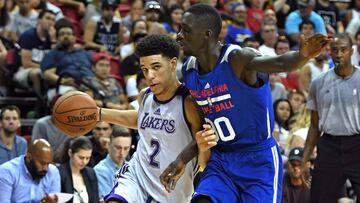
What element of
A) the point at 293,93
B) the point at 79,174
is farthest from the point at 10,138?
the point at 293,93

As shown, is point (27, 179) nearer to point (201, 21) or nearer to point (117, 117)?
point (117, 117)

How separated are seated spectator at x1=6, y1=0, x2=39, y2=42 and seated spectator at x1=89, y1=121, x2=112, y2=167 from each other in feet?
9.84

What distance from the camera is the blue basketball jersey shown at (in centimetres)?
545

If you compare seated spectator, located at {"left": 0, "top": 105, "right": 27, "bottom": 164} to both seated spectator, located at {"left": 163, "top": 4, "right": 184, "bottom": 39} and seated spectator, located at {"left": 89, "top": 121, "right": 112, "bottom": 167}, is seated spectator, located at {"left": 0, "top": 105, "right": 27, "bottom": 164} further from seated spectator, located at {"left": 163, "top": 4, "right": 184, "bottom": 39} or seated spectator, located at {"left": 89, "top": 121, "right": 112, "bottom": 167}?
seated spectator, located at {"left": 163, "top": 4, "right": 184, "bottom": 39}

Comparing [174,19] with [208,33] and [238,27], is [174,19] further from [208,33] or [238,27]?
[208,33]

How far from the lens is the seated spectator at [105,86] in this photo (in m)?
10.6

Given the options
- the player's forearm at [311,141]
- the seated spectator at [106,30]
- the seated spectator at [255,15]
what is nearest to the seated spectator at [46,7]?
the seated spectator at [106,30]

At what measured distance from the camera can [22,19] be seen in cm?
1204

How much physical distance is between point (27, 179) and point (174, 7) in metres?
5.49

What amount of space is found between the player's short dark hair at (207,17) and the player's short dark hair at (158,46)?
1.26ft

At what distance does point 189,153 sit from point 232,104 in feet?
1.55

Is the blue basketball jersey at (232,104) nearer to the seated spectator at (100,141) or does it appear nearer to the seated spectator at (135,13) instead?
the seated spectator at (100,141)

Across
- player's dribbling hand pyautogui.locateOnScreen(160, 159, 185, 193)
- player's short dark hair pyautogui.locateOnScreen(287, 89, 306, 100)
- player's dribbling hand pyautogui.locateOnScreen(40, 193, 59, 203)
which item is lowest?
Result: player's dribbling hand pyautogui.locateOnScreen(40, 193, 59, 203)

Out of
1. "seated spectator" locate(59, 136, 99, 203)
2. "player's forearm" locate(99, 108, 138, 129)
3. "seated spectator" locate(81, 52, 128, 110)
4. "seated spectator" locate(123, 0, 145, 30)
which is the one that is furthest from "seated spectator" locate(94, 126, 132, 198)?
"seated spectator" locate(123, 0, 145, 30)
